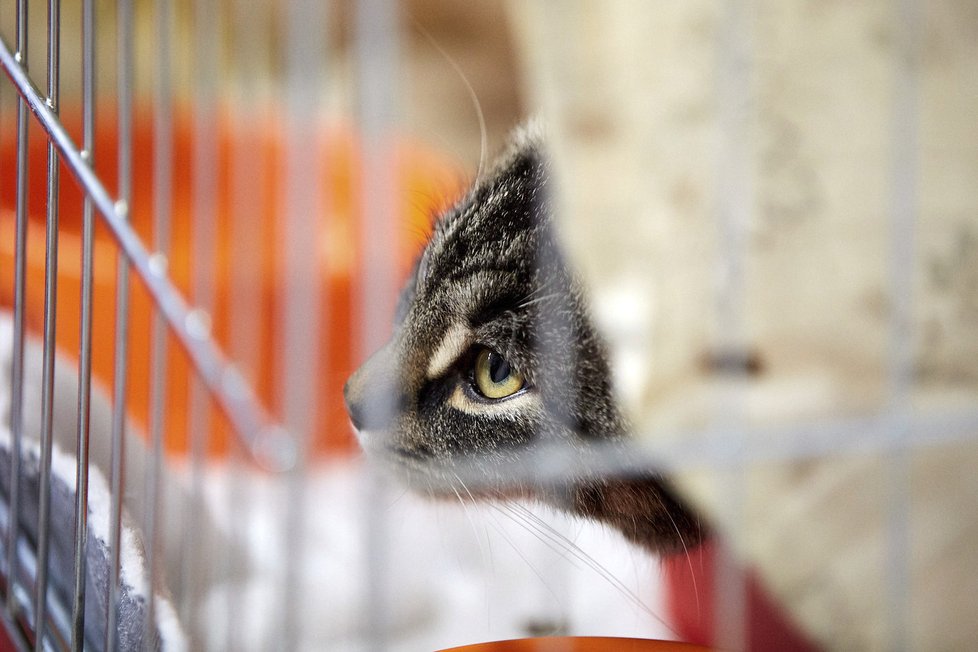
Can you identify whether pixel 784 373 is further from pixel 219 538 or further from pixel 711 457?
pixel 219 538

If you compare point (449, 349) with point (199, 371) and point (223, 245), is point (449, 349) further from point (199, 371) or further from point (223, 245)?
point (223, 245)

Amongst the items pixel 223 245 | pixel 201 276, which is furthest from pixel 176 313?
pixel 223 245

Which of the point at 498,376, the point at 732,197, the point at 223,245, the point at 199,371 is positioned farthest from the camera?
the point at 223,245

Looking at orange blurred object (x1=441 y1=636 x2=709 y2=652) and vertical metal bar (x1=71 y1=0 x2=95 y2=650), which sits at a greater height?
vertical metal bar (x1=71 y1=0 x2=95 y2=650)

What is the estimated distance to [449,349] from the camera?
35 centimetres

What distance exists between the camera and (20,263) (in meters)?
0.30

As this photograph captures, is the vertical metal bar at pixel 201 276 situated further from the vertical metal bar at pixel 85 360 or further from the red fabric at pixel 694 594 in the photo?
the red fabric at pixel 694 594

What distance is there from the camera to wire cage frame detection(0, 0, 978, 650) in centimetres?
28

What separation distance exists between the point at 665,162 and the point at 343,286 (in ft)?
1.42

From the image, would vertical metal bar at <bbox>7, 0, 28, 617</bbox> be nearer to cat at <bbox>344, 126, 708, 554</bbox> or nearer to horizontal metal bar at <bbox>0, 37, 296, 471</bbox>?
horizontal metal bar at <bbox>0, 37, 296, 471</bbox>

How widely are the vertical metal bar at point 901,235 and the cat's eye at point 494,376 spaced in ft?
0.80

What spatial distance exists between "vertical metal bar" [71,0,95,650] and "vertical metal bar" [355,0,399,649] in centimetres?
10

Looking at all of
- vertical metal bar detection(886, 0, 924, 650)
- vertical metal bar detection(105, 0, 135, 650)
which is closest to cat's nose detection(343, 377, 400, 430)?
vertical metal bar detection(105, 0, 135, 650)

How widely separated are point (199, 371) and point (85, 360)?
67 mm
